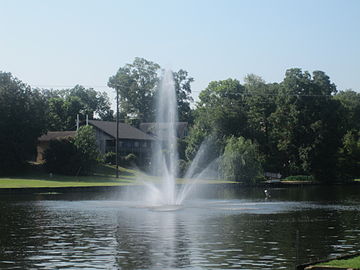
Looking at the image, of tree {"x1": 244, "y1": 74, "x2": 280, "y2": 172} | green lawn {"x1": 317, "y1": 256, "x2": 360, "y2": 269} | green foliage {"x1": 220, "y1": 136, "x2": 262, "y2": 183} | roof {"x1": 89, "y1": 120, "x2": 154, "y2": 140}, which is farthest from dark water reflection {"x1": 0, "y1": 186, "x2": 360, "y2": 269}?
roof {"x1": 89, "y1": 120, "x2": 154, "y2": 140}

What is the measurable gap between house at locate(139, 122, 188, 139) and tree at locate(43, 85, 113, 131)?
1734 centimetres

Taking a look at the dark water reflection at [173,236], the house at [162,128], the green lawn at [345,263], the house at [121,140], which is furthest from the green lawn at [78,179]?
the green lawn at [345,263]

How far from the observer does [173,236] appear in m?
32.0

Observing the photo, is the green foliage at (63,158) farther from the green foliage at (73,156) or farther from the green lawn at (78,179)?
the green lawn at (78,179)

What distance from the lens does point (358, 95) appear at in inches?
7343

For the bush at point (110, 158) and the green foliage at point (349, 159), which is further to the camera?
Result: the bush at point (110, 158)

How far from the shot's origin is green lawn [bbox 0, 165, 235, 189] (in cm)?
7981

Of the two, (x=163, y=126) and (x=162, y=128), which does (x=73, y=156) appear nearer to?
(x=162, y=128)

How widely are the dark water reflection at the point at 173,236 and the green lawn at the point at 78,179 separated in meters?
28.9

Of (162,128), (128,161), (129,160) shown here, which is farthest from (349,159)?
(162,128)

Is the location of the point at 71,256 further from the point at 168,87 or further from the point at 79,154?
the point at 79,154

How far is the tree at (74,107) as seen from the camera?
5882 inches

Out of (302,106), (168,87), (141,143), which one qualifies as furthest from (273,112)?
(168,87)

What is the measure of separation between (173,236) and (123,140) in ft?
322
